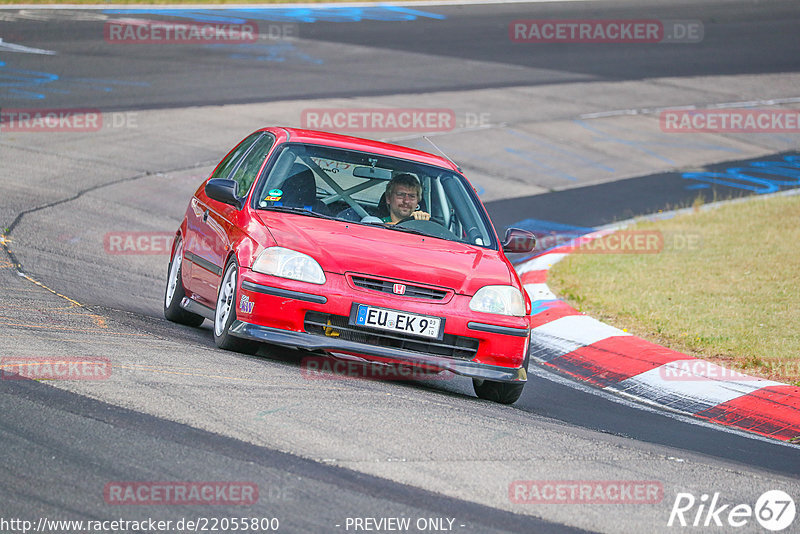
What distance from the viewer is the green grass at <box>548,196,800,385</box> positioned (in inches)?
363

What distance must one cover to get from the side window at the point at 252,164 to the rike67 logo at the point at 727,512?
4.05 meters

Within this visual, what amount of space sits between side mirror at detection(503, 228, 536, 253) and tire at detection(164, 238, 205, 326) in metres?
2.34

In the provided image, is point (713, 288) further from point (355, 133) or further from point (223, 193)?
point (355, 133)

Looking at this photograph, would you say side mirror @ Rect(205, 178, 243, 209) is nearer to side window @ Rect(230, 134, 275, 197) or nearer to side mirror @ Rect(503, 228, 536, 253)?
side window @ Rect(230, 134, 275, 197)

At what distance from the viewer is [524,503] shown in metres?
4.94

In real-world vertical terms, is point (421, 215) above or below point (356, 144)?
below

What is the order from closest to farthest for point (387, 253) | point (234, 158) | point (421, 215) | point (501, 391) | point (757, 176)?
point (387, 253) < point (501, 391) < point (421, 215) < point (234, 158) < point (757, 176)

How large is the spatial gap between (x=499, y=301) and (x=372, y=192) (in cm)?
151

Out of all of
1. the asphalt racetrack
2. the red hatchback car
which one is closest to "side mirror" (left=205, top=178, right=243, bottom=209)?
the red hatchback car

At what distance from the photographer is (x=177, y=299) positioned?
28.5ft

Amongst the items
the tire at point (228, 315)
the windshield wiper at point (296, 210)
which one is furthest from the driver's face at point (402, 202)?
the tire at point (228, 315)

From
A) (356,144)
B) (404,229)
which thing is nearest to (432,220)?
(404,229)

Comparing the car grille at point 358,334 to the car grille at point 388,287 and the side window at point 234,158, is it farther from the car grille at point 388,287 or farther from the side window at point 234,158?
the side window at point 234,158

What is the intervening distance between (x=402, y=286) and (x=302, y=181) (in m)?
1.42
